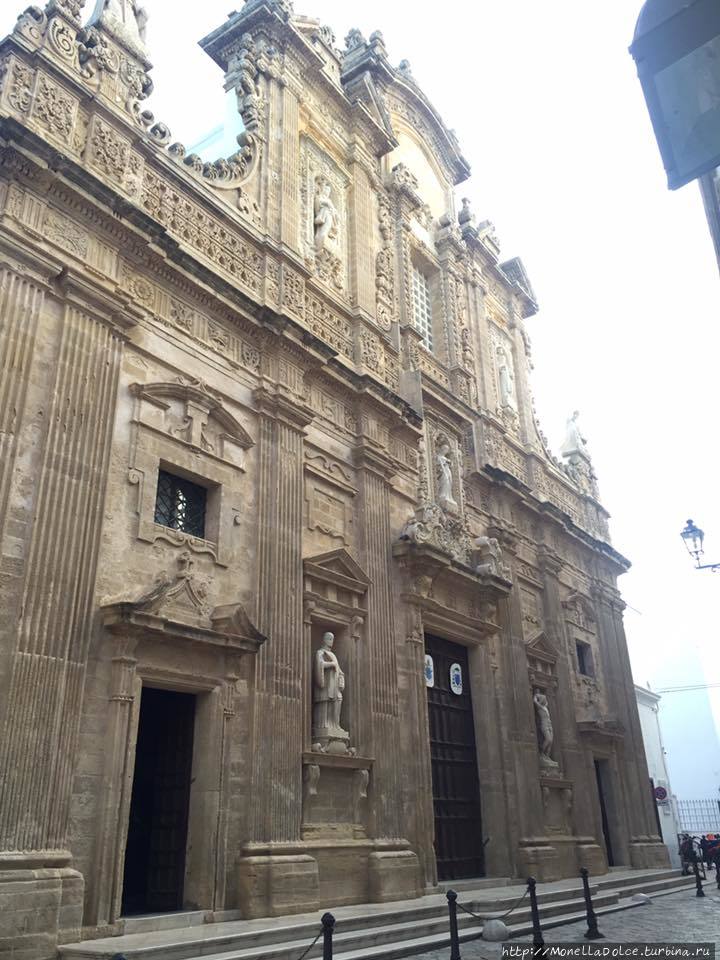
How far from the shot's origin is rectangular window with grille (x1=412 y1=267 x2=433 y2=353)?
1895 cm

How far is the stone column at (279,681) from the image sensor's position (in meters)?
9.66

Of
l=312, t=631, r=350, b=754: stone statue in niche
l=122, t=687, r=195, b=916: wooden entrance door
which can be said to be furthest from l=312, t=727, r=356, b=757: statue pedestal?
l=122, t=687, r=195, b=916: wooden entrance door

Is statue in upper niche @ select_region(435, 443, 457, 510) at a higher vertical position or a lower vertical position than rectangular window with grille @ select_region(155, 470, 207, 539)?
higher

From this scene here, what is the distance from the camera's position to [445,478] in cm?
1672

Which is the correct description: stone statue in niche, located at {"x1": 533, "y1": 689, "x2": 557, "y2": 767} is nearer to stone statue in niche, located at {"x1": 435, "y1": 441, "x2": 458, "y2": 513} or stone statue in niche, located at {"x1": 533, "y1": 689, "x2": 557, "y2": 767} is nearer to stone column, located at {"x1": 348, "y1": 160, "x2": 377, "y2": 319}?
stone statue in niche, located at {"x1": 435, "y1": 441, "x2": 458, "y2": 513}

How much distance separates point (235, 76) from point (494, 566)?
35.4 feet

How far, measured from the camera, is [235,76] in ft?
49.8

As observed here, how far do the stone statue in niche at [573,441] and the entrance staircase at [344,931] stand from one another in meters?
15.0

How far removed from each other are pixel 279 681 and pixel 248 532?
2.11m

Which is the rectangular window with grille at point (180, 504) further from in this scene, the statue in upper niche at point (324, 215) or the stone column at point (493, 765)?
the stone column at point (493, 765)

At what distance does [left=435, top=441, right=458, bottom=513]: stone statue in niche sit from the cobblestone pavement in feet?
25.1

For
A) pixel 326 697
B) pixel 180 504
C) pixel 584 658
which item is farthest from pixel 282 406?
pixel 584 658

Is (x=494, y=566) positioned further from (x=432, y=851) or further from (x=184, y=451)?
(x=184, y=451)

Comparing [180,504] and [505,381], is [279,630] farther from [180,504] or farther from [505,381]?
A: [505,381]
